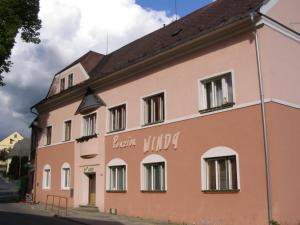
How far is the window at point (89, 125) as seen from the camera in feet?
75.4

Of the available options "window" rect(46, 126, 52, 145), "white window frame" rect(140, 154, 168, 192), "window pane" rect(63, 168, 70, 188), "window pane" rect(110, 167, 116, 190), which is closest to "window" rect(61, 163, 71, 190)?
"window pane" rect(63, 168, 70, 188)

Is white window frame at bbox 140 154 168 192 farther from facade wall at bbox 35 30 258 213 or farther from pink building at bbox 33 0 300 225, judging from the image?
facade wall at bbox 35 30 258 213

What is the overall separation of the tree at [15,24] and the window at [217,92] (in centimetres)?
1161

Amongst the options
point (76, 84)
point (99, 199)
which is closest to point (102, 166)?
point (99, 199)

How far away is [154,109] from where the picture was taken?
18.7 m

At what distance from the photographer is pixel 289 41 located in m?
15.4

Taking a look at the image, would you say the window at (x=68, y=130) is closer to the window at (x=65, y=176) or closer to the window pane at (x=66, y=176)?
the window at (x=65, y=176)

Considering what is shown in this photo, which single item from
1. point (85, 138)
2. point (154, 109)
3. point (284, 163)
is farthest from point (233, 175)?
point (85, 138)

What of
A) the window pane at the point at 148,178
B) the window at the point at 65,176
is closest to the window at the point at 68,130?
the window at the point at 65,176

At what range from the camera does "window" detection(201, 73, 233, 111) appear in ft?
49.9

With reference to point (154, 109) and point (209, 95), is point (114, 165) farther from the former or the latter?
point (209, 95)

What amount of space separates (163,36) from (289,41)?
25.9ft

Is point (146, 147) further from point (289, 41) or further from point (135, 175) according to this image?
point (289, 41)

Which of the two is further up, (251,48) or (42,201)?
(251,48)
